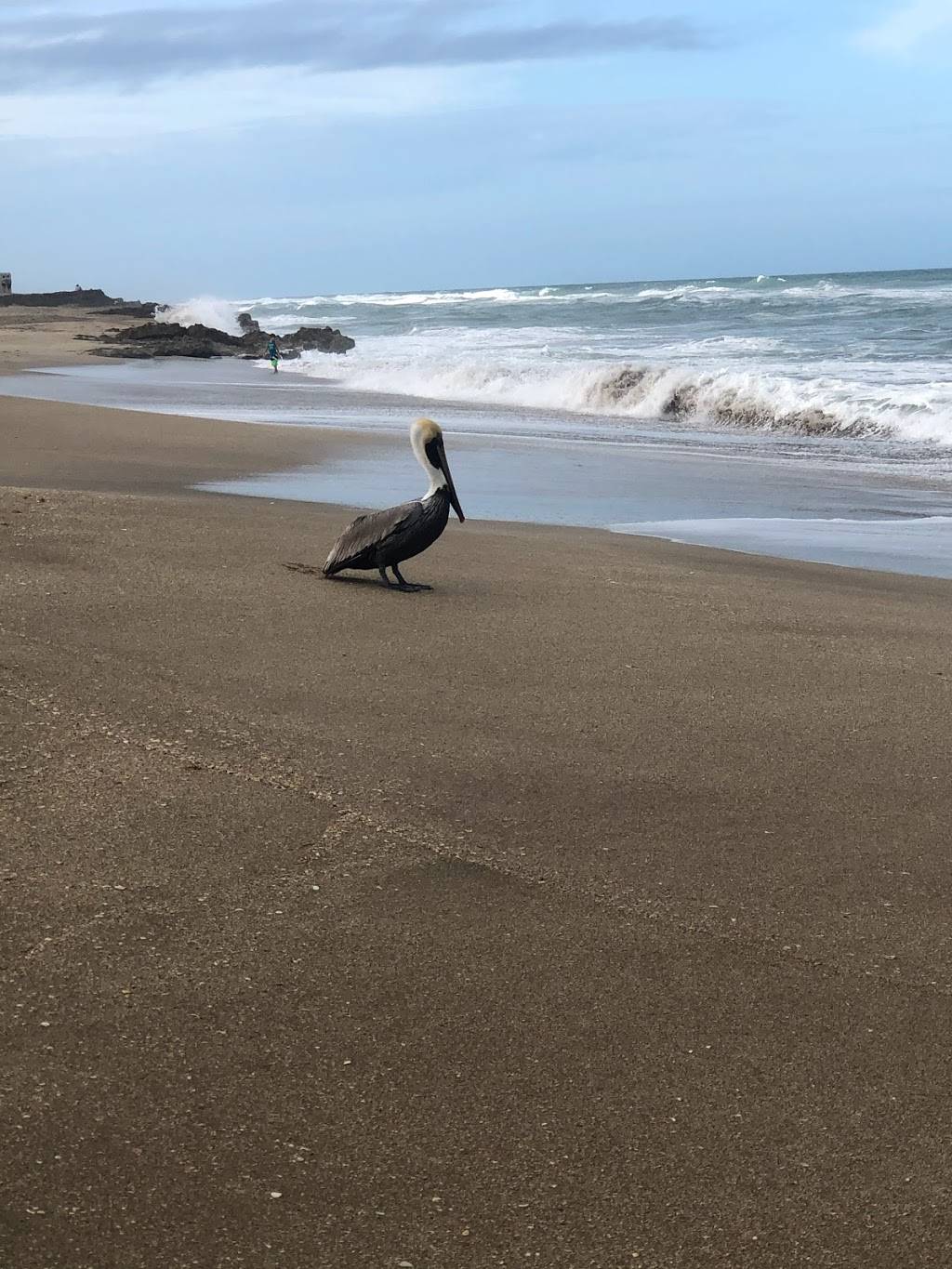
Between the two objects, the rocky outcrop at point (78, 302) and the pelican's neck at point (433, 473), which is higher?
the rocky outcrop at point (78, 302)

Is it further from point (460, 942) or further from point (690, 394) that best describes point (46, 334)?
point (460, 942)

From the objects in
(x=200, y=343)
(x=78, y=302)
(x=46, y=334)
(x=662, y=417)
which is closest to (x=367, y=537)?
(x=662, y=417)

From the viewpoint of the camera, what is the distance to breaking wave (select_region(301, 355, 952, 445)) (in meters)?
20.5

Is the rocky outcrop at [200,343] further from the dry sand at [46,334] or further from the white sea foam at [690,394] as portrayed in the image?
the white sea foam at [690,394]

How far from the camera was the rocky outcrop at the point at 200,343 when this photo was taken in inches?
1746

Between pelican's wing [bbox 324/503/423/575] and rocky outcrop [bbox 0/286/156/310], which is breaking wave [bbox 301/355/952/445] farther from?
rocky outcrop [bbox 0/286/156/310]

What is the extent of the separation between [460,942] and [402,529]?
4.08 m

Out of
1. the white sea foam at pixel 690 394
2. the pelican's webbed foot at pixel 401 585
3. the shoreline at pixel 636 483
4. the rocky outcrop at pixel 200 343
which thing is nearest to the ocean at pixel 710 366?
the white sea foam at pixel 690 394

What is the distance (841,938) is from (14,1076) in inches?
75.1

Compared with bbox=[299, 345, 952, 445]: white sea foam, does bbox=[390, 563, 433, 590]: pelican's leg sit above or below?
below

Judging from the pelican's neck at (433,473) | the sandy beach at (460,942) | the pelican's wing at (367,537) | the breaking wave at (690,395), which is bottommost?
the sandy beach at (460,942)

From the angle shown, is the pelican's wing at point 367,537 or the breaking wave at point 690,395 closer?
the pelican's wing at point 367,537

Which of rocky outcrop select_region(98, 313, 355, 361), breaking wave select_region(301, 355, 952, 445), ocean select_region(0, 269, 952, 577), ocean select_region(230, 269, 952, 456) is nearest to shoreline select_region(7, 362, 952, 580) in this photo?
ocean select_region(0, 269, 952, 577)

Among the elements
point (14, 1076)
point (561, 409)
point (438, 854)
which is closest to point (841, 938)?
point (438, 854)
